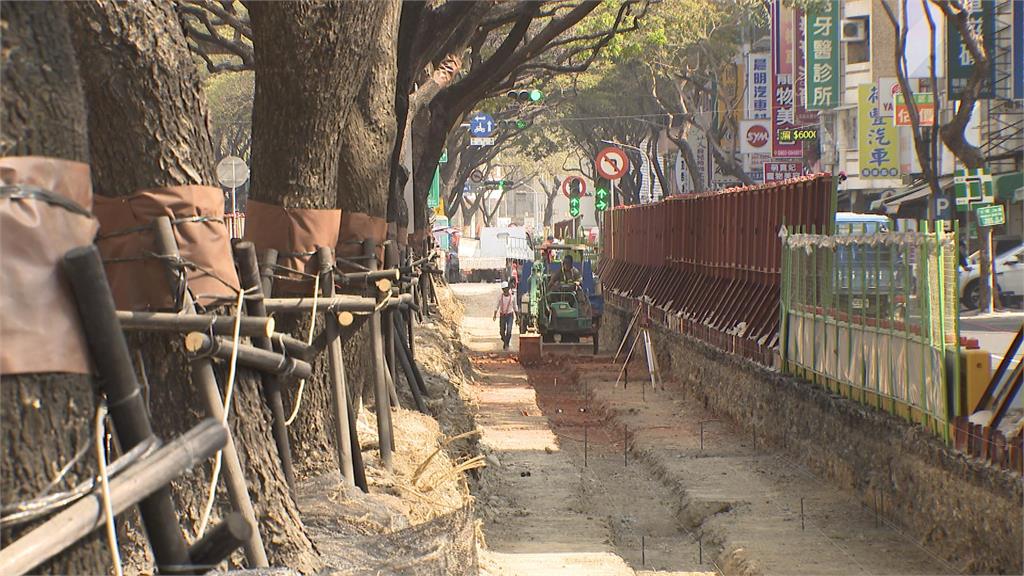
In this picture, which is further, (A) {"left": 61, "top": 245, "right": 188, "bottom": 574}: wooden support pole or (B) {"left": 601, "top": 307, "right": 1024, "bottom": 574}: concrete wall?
(B) {"left": 601, "top": 307, "right": 1024, "bottom": 574}: concrete wall

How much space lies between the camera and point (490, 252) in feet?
215

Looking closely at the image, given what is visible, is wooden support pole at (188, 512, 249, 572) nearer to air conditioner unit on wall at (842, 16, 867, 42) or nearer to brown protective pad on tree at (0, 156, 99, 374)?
brown protective pad on tree at (0, 156, 99, 374)

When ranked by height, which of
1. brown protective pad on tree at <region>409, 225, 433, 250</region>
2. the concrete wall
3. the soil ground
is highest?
brown protective pad on tree at <region>409, 225, 433, 250</region>

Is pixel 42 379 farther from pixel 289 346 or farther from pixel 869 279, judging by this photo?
pixel 869 279

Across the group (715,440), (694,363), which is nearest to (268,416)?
(715,440)

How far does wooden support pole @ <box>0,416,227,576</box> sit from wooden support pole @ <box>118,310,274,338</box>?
1649 millimetres

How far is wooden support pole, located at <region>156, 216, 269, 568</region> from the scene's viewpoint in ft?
19.0

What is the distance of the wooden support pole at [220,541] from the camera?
13.2 ft

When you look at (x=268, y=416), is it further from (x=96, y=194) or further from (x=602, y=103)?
(x=602, y=103)

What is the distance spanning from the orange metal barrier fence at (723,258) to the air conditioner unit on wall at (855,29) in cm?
1692

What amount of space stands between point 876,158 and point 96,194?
3984cm

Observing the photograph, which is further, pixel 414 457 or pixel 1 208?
pixel 414 457

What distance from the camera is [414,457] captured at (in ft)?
38.9

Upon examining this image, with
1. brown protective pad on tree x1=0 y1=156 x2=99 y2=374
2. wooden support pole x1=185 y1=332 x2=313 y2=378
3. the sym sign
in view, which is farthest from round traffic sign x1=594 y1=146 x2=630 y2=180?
brown protective pad on tree x1=0 y1=156 x2=99 y2=374
